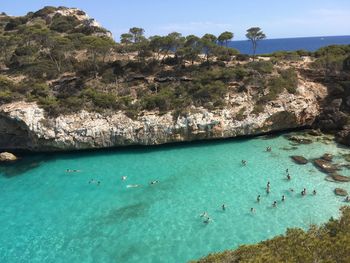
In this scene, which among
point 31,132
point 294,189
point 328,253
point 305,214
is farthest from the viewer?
point 31,132

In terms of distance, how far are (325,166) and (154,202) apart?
16.0 meters

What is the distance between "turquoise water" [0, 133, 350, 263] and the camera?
21.6m

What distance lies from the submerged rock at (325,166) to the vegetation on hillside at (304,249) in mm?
16162

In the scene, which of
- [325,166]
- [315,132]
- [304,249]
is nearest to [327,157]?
[325,166]

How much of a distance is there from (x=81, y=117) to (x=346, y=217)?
30.8 metres

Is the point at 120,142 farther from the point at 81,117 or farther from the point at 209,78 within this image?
the point at 209,78

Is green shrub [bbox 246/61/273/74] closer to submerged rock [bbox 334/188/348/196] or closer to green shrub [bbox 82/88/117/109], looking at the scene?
green shrub [bbox 82/88/117/109]

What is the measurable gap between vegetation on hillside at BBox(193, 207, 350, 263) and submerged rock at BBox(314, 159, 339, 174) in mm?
A: 16162

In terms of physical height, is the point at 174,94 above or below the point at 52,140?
above

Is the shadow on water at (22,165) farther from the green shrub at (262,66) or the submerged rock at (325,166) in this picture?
the green shrub at (262,66)

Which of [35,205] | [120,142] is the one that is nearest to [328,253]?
[35,205]

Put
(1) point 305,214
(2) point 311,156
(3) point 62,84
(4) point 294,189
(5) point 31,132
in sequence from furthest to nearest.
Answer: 1. (3) point 62,84
2. (5) point 31,132
3. (2) point 311,156
4. (4) point 294,189
5. (1) point 305,214

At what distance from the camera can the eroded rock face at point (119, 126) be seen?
37.8m

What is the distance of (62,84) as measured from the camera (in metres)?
45.0
